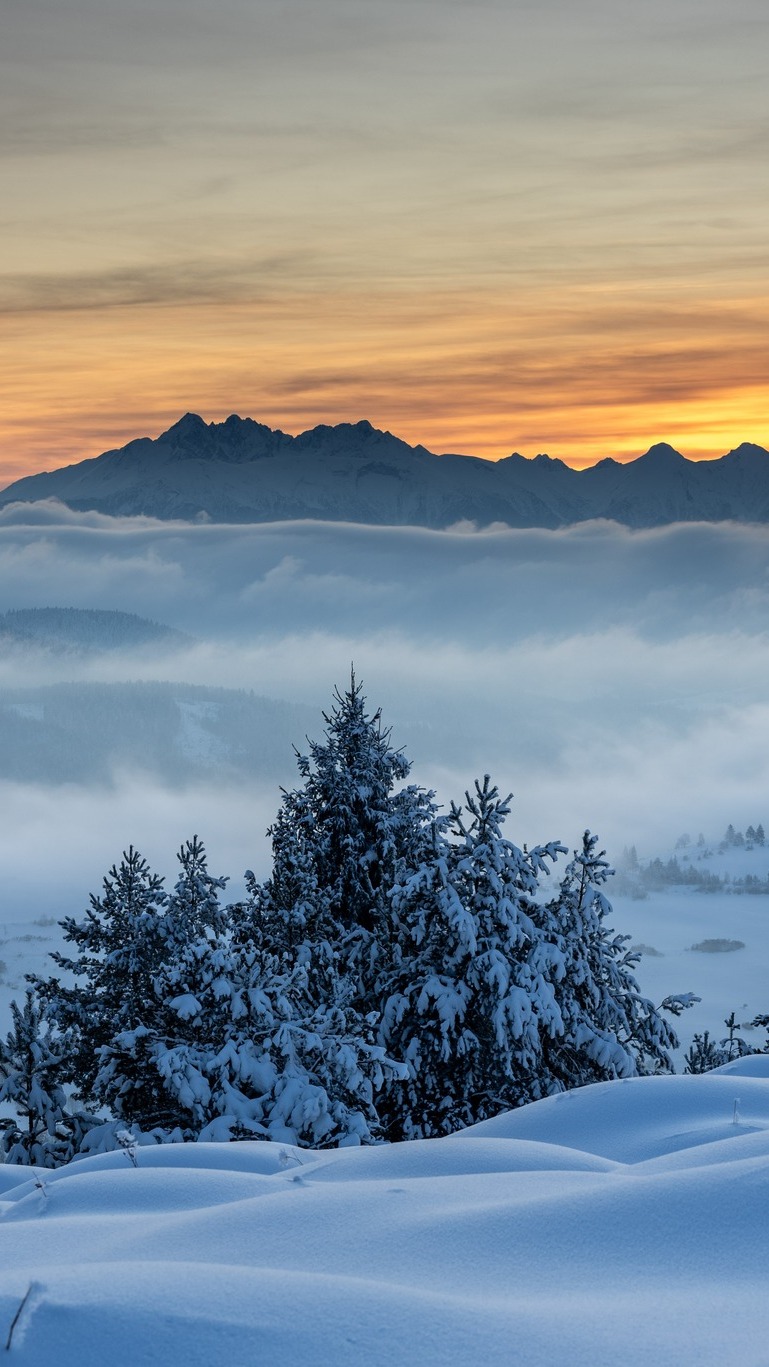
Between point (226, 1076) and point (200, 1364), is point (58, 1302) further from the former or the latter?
point (226, 1076)

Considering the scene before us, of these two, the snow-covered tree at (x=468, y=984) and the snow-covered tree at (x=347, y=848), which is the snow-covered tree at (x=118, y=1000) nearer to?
the snow-covered tree at (x=347, y=848)

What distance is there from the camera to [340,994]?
18.2 m

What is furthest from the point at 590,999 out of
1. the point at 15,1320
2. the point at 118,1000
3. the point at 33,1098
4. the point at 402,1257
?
the point at 15,1320

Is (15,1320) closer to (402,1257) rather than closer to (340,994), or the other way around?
(402,1257)

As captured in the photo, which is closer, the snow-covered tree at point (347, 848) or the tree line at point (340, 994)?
the tree line at point (340, 994)

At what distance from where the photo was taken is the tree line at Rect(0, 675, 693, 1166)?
1620cm

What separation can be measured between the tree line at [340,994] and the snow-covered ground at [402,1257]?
6290mm

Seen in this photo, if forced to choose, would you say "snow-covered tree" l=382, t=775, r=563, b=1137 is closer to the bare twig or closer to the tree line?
the tree line

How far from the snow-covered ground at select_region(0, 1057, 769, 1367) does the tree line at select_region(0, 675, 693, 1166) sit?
20.6 ft

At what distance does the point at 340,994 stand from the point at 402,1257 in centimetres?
1289

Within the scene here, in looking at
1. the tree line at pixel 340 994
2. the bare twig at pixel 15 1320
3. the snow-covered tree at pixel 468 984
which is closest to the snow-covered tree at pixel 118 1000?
the tree line at pixel 340 994

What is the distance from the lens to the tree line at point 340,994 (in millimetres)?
16203

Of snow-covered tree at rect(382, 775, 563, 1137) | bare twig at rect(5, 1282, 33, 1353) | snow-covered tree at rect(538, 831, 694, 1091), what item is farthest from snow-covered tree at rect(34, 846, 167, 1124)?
bare twig at rect(5, 1282, 33, 1353)

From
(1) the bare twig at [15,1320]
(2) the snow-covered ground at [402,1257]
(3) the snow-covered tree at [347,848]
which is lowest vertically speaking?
(2) the snow-covered ground at [402,1257]
